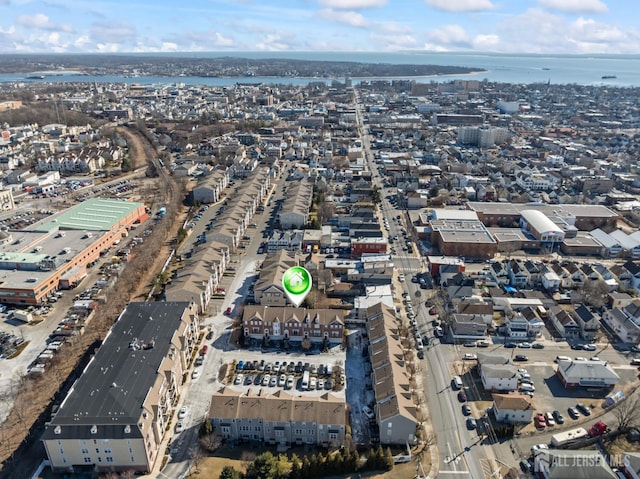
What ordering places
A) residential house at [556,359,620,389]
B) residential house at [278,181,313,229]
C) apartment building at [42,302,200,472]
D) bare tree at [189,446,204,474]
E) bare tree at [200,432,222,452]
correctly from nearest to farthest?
1. apartment building at [42,302,200,472]
2. bare tree at [189,446,204,474]
3. bare tree at [200,432,222,452]
4. residential house at [556,359,620,389]
5. residential house at [278,181,313,229]

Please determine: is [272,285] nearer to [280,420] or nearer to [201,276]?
[201,276]

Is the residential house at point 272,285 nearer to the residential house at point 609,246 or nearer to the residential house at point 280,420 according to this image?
the residential house at point 280,420

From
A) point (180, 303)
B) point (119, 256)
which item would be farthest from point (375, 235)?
point (119, 256)

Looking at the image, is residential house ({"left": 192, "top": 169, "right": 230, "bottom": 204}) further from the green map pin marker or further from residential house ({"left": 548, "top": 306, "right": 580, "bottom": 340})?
residential house ({"left": 548, "top": 306, "right": 580, "bottom": 340})

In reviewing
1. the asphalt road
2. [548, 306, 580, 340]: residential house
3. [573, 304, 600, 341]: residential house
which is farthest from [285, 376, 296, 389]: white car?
[573, 304, 600, 341]: residential house

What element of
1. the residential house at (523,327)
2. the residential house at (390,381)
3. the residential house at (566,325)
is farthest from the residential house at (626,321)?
the residential house at (390,381)

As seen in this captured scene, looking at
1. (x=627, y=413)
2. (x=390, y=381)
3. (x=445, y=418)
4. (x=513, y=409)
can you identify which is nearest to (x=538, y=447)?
(x=513, y=409)
